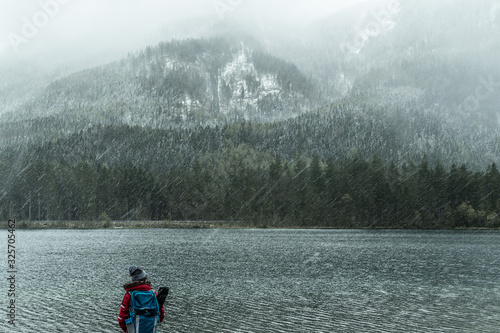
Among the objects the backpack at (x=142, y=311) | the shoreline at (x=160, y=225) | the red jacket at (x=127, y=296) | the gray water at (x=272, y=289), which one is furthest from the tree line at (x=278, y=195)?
A: the red jacket at (x=127, y=296)

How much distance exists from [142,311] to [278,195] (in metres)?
151

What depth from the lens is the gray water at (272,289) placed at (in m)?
31.2

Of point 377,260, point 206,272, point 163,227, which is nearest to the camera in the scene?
point 206,272

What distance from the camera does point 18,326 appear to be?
30.0 m

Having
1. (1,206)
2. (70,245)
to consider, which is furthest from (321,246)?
(1,206)

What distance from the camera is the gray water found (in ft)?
102

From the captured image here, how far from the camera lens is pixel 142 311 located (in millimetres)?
14078

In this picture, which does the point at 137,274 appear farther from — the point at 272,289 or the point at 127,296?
the point at 272,289

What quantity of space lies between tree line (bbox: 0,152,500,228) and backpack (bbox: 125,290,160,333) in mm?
142430

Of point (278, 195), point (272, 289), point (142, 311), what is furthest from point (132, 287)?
point (278, 195)


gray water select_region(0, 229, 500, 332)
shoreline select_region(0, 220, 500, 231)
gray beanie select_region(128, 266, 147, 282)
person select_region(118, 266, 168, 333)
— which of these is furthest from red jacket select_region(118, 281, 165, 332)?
shoreline select_region(0, 220, 500, 231)

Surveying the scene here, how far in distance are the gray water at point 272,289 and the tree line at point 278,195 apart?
71100 mm

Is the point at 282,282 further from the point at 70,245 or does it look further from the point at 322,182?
the point at 322,182

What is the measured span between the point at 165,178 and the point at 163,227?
3500 cm
